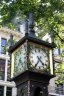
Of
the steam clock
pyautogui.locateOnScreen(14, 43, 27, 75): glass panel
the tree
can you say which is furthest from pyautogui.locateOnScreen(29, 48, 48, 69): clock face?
the tree

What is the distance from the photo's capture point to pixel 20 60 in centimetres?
440

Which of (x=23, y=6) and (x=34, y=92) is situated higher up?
(x=23, y=6)

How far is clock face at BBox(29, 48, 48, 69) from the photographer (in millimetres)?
4230

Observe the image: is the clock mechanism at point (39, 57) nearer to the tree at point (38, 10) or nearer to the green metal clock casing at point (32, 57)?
the green metal clock casing at point (32, 57)

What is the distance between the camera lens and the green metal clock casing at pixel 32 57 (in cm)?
419

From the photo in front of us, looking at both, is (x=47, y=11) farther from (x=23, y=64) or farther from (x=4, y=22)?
(x=23, y=64)

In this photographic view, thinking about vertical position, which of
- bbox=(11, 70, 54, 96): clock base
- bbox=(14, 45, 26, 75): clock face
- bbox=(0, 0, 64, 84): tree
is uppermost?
bbox=(0, 0, 64, 84): tree

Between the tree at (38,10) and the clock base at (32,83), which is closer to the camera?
the clock base at (32,83)

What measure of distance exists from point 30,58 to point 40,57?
229 millimetres

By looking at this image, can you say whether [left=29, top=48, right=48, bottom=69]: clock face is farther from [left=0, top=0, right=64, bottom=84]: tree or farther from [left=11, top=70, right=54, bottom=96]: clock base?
[left=0, top=0, right=64, bottom=84]: tree

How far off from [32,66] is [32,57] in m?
0.19

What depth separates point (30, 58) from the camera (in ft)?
13.8

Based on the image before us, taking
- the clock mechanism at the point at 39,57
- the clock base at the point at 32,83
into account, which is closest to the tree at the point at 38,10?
the clock mechanism at the point at 39,57

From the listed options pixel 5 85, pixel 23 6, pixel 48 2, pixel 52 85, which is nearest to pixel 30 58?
pixel 23 6
